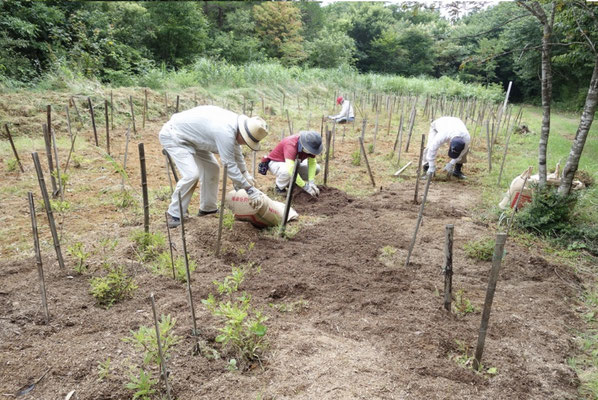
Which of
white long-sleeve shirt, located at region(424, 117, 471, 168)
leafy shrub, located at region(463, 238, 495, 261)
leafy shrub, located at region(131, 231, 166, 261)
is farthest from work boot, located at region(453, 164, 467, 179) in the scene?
leafy shrub, located at region(131, 231, 166, 261)

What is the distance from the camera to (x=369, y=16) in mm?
30922

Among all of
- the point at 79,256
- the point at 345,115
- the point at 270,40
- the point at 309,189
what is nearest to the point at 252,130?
the point at 309,189

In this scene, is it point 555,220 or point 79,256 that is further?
point 555,220

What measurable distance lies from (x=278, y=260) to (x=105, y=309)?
1448mm

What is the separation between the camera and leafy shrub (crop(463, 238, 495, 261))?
3.62 meters

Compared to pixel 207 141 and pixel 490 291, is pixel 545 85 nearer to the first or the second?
pixel 490 291

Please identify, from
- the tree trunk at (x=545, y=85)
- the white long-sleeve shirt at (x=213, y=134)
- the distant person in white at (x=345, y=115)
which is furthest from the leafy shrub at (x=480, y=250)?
the distant person in white at (x=345, y=115)

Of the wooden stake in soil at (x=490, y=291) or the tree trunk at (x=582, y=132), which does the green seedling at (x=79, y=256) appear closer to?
the wooden stake in soil at (x=490, y=291)

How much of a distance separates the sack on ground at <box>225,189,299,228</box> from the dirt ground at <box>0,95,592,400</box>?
14 centimetres

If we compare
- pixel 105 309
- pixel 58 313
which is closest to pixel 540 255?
pixel 105 309

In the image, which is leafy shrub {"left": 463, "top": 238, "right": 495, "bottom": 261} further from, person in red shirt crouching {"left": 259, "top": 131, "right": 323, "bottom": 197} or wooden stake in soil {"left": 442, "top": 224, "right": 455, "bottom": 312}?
person in red shirt crouching {"left": 259, "top": 131, "right": 323, "bottom": 197}

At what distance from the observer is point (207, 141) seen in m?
3.92

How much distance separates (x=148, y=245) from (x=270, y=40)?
22.2m

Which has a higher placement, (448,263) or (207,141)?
(207,141)
